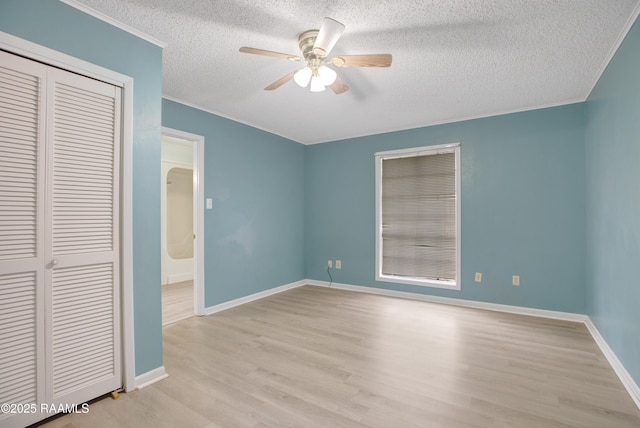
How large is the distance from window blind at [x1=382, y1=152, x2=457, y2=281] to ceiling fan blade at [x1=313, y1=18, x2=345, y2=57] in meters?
2.78

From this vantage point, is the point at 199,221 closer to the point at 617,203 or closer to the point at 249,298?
the point at 249,298

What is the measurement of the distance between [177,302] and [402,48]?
4.09 m

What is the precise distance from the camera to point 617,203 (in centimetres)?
230

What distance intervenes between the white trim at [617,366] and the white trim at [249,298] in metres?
3.73

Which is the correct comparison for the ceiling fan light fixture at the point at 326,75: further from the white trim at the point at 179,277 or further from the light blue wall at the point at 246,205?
the white trim at the point at 179,277

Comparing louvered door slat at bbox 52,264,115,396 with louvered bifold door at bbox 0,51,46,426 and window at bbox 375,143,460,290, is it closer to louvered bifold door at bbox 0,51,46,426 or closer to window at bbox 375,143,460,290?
louvered bifold door at bbox 0,51,46,426

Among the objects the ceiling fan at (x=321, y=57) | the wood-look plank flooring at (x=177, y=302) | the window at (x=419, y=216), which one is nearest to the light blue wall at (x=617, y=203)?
the window at (x=419, y=216)

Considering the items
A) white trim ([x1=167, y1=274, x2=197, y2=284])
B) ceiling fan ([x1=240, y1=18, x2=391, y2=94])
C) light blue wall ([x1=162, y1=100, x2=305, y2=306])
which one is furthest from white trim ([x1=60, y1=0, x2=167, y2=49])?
white trim ([x1=167, y1=274, x2=197, y2=284])

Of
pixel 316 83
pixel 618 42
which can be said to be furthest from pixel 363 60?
pixel 618 42

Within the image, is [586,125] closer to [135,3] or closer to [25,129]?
[135,3]

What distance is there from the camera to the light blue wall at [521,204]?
3.36 metres

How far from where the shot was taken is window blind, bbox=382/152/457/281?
412 centimetres

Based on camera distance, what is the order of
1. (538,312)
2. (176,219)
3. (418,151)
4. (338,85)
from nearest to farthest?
(338,85) → (538,312) → (418,151) → (176,219)

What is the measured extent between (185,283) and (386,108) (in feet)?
14.9
